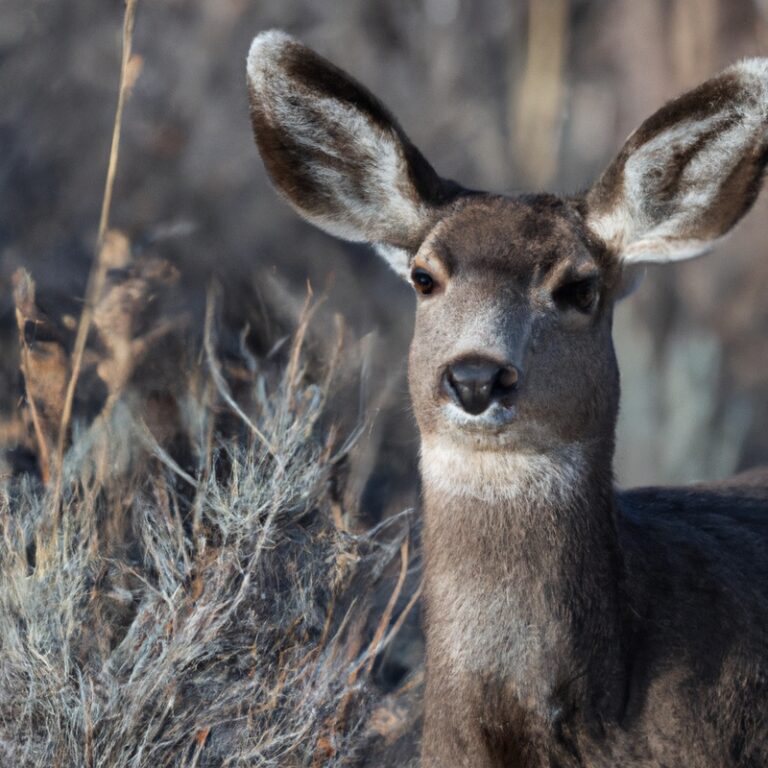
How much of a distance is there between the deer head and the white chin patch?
23 millimetres

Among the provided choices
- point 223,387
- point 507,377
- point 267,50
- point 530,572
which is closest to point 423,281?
point 507,377

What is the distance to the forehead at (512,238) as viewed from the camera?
4.33m

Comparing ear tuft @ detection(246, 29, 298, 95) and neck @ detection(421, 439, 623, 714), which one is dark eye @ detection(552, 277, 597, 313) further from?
ear tuft @ detection(246, 29, 298, 95)

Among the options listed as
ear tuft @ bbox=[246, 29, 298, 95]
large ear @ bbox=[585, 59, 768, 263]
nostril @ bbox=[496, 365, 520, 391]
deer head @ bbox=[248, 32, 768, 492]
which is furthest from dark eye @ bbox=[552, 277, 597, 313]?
ear tuft @ bbox=[246, 29, 298, 95]

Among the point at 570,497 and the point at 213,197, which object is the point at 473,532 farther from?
the point at 213,197

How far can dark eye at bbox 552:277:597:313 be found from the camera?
14.2 ft

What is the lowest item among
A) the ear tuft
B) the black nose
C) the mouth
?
the mouth

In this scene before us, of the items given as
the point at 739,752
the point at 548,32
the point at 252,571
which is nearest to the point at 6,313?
the point at 252,571

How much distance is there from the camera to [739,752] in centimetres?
418

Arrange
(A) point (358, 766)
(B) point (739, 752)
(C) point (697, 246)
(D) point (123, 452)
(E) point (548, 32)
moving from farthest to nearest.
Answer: (E) point (548, 32) → (D) point (123, 452) → (A) point (358, 766) → (C) point (697, 246) → (B) point (739, 752)

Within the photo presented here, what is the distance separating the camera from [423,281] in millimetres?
4512

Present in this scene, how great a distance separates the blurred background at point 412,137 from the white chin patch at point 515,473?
197cm

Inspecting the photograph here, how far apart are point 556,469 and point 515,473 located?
0.40 feet

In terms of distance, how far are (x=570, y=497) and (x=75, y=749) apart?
1.64 meters
